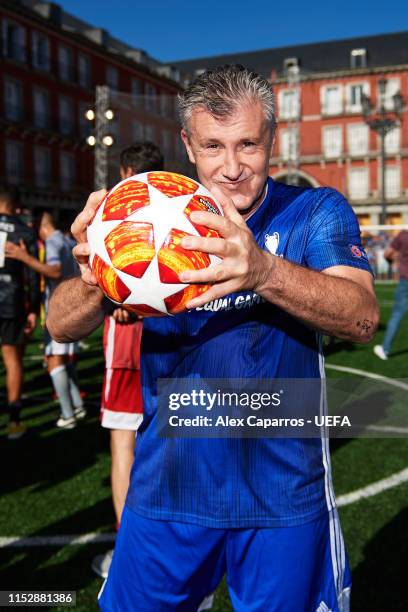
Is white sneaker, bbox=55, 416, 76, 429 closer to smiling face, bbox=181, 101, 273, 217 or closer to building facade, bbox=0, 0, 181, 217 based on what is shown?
smiling face, bbox=181, 101, 273, 217

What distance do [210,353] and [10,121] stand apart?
36.9 metres

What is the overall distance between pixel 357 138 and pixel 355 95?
3.56 metres

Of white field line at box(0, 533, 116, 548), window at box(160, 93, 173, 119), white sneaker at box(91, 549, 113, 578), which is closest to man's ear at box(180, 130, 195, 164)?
white sneaker at box(91, 549, 113, 578)

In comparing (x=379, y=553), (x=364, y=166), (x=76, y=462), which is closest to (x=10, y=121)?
(x=364, y=166)

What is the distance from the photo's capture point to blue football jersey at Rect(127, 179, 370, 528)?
1910mm

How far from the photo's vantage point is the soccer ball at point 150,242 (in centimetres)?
150

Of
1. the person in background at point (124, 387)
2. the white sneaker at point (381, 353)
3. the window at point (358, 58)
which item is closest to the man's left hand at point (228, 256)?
the person in background at point (124, 387)

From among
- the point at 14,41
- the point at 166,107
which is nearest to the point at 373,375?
the point at 166,107

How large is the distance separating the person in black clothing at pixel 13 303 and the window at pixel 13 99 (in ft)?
106

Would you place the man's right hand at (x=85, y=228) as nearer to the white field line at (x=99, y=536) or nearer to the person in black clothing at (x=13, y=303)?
the white field line at (x=99, y=536)

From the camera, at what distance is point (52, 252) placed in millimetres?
6516

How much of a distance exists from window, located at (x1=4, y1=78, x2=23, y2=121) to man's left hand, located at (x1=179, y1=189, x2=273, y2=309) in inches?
1480

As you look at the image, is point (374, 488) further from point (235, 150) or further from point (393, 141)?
point (393, 141)
